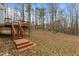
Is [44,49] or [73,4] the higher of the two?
[73,4]

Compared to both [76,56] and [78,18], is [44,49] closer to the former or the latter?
[76,56]

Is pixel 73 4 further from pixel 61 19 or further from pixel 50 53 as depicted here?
pixel 50 53

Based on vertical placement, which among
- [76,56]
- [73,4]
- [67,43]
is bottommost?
[76,56]

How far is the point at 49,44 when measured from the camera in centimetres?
333

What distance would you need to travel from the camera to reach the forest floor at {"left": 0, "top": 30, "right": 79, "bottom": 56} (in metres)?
3.28

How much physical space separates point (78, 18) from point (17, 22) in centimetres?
99

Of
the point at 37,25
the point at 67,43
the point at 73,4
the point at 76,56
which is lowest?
the point at 76,56

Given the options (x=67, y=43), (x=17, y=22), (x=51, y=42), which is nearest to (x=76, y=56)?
(x=67, y=43)

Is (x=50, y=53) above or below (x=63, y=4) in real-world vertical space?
below

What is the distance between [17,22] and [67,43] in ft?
2.91

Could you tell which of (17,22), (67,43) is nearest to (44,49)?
(67,43)

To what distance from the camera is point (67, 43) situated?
3312mm

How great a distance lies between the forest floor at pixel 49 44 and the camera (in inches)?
129

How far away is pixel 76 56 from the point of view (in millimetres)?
3301
